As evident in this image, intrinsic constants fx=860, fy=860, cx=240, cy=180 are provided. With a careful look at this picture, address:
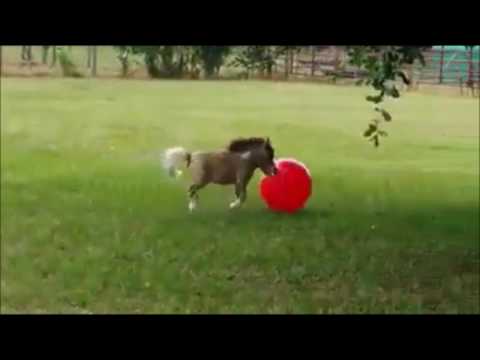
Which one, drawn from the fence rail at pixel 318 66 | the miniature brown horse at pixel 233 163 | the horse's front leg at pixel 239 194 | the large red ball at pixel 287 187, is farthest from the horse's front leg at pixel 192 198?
the fence rail at pixel 318 66

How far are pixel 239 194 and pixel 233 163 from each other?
0.58ft

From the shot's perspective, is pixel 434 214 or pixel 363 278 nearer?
pixel 363 278

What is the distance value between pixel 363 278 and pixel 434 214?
0.66 metres

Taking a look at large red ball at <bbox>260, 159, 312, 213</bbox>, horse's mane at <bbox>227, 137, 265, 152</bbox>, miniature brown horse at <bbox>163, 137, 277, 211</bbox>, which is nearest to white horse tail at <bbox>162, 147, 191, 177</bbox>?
miniature brown horse at <bbox>163, 137, 277, 211</bbox>

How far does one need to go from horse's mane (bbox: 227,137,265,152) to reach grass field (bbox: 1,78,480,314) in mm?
161

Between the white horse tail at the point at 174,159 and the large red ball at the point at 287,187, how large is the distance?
337 mm

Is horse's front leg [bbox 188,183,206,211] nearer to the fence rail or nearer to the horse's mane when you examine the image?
the horse's mane

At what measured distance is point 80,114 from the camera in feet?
12.6

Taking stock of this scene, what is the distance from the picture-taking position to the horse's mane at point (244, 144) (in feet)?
11.0

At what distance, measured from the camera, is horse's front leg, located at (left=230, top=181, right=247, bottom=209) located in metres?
3.44
